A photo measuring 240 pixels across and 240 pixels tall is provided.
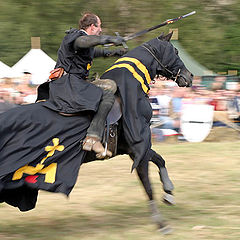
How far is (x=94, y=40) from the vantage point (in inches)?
206

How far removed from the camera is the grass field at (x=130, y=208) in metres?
5.92

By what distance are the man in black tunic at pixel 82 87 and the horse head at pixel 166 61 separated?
650mm

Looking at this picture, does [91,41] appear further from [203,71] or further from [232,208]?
[203,71]

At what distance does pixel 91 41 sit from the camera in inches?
207

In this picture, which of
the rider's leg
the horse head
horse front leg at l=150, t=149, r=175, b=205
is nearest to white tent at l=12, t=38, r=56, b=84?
horse front leg at l=150, t=149, r=175, b=205

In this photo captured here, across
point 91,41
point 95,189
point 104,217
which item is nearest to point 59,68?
point 91,41

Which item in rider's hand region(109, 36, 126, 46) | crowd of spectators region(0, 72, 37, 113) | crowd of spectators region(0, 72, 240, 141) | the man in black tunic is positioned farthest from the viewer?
crowd of spectators region(0, 72, 240, 141)

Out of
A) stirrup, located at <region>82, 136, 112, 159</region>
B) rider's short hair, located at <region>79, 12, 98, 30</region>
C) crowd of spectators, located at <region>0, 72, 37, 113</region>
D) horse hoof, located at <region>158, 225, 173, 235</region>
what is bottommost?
horse hoof, located at <region>158, 225, 173, 235</region>

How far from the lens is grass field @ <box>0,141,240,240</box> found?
19.4ft

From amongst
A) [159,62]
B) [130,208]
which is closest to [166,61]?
[159,62]

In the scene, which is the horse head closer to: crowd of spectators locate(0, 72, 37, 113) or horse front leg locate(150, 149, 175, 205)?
horse front leg locate(150, 149, 175, 205)

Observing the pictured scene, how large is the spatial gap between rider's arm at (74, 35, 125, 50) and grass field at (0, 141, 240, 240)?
1.89 m

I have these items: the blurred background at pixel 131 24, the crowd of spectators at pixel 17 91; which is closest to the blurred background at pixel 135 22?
the blurred background at pixel 131 24

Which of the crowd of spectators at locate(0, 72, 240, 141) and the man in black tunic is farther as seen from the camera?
the crowd of spectators at locate(0, 72, 240, 141)
